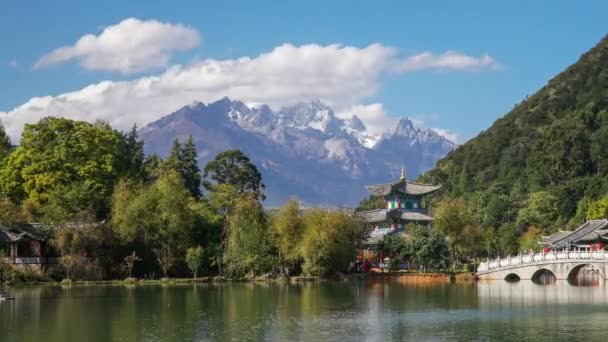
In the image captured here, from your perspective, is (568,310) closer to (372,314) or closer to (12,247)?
(372,314)

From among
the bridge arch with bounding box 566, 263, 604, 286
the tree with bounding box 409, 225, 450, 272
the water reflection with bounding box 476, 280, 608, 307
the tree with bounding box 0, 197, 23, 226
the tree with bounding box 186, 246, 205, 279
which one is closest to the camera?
the water reflection with bounding box 476, 280, 608, 307

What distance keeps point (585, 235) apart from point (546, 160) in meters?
36.5

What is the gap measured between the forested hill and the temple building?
21.1 feet

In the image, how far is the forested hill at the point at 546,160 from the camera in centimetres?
8406

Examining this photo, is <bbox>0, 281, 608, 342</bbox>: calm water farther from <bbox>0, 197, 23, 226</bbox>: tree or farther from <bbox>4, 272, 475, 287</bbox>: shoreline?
<bbox>0, 197, 23, 226</bbox>: tree

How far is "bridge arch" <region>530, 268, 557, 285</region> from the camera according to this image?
57.5m

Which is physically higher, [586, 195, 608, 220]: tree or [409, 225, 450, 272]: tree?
[586, 195, 608, 220]: tree

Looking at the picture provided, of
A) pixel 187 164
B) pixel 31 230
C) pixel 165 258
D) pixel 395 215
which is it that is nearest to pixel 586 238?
pixel 395 215

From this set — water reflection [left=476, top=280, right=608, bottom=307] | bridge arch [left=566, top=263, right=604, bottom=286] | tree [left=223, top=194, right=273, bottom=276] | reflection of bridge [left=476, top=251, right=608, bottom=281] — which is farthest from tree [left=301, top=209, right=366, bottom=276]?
bridge arch [left=566, top=263, right=604, bottom=286]

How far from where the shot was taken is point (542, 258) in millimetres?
57812

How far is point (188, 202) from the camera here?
63594 mm

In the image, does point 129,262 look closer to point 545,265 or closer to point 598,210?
point 545,265

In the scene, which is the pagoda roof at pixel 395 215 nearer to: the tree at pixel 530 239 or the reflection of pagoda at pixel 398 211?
the reflection of pagoda at pixel 398 211

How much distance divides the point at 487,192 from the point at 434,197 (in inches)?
605
